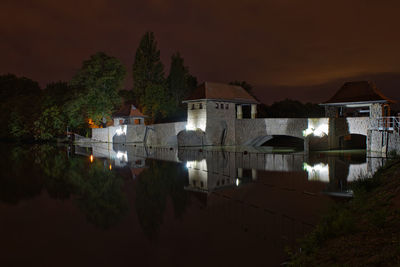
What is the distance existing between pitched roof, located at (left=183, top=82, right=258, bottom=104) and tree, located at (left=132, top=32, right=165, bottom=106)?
46.7 feet

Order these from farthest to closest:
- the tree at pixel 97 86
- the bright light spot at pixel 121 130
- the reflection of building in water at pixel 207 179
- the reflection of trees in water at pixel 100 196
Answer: the tree at pixel 97 86 < the bright light spot at pixel 121 130 < the reflection of building in water at pixel 207 179 < the reflection of trees in water at pixel 100 196

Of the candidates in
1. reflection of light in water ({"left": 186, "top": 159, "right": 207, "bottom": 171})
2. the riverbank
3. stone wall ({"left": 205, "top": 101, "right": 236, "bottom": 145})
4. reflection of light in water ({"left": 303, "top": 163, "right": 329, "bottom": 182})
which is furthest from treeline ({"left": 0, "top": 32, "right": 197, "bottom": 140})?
the riverbank

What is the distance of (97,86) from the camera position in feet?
135

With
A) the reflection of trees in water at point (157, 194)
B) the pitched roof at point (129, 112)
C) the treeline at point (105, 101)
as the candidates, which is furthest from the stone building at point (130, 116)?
the reflection of trees in water at point (157, 194)

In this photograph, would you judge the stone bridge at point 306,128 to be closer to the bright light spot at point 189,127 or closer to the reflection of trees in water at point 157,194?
the bright light spot at point 189,127

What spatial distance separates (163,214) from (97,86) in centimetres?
3393

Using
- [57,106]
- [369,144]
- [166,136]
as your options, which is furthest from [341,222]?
[57,106]

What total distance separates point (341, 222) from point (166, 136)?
1216 inches

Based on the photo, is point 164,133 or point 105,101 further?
point 105,101

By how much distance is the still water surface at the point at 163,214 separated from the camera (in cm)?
701

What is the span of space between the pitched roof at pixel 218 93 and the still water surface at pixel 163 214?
15074 mm

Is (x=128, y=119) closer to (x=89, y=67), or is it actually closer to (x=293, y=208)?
(x=89, y=67)

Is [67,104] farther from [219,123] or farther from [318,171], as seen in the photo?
[318,171]

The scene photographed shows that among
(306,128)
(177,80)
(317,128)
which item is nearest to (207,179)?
(317,128)
